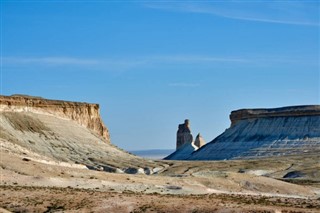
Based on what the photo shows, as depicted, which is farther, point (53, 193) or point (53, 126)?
point (53, 126)

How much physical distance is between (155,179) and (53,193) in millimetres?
16984

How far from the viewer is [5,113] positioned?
9231 centimetres

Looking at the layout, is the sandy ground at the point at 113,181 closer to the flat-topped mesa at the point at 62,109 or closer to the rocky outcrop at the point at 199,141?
the flat-topped mesa at the point at 62,109

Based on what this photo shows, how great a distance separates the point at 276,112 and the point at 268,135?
580 centimetres

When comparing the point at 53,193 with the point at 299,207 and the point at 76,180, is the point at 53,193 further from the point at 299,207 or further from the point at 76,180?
the point at 299,207

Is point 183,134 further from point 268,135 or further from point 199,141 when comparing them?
point 268,135

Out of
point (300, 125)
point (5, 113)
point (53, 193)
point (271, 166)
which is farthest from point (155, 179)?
point (300, 125)

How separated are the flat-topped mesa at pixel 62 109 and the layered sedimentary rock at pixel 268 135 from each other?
33.6 meters

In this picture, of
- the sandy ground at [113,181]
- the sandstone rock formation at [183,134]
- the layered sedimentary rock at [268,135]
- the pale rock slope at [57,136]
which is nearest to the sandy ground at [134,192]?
the sandy ground at [113,181]

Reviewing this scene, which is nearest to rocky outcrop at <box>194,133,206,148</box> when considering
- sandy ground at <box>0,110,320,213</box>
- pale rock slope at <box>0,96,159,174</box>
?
sandy ground at <box>0,110,320,213</box>

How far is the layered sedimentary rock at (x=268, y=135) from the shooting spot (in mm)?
138250

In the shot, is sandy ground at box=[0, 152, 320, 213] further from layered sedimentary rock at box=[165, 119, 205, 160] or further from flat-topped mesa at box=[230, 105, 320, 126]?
layered sedimentary rock at box=[165, 119, 205, 160]

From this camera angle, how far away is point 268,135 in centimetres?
14575

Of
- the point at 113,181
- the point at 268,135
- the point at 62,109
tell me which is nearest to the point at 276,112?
the point at 268,135
